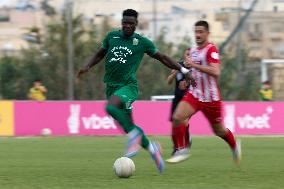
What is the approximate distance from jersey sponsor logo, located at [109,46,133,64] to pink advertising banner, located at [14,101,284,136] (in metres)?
15.3

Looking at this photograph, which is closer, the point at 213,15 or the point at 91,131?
the point at 91,131

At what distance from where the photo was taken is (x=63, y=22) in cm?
4800

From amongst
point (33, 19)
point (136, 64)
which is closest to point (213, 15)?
point (33, 19)

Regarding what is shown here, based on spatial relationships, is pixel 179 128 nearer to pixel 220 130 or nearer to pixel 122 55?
pixel 220 130

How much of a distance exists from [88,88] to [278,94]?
10153 millimetres

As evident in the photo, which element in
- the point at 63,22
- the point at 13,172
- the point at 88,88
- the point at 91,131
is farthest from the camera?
the point at 63,22

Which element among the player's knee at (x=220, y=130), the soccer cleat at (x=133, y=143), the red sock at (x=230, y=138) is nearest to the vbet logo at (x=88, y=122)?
the red sock at (x=230, y=138)

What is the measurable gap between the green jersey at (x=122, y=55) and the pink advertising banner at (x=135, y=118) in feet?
49.9

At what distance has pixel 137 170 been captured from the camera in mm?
12648

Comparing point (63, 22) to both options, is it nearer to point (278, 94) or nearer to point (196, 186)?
point (278, 94)

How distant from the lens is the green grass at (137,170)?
10477mm

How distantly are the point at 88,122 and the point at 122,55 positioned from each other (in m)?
15.7

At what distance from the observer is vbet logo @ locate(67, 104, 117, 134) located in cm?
2734

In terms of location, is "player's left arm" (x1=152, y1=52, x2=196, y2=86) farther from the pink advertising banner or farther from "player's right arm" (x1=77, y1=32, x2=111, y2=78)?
the pink advertising banner
